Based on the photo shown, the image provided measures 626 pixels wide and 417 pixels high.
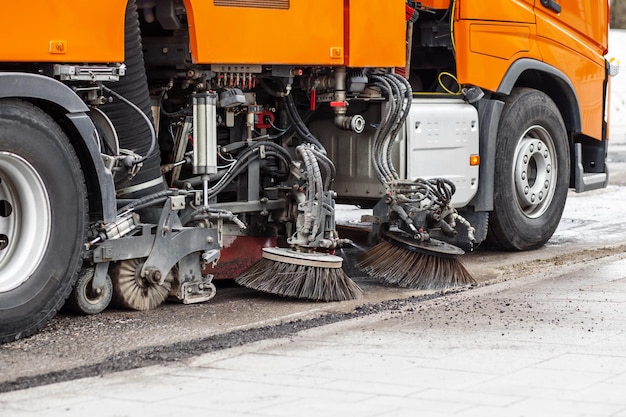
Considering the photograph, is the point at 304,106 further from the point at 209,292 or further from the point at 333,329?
the point at 333,329

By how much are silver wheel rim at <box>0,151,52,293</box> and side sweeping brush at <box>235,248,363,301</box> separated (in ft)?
4.93

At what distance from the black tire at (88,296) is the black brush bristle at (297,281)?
3.14 feet

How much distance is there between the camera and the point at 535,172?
418 inches

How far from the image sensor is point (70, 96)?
6852 millimetres

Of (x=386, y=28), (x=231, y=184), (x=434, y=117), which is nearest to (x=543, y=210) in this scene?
(x=434, y=117)

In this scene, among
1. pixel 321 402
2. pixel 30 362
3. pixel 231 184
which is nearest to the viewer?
pixel 321 402

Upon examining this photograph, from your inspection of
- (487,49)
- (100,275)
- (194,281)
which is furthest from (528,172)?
(100,275)

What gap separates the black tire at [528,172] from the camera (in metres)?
10.1

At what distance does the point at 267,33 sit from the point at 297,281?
148cm

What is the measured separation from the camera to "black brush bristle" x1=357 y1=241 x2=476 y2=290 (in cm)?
852

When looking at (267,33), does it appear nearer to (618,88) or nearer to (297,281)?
(297,281)

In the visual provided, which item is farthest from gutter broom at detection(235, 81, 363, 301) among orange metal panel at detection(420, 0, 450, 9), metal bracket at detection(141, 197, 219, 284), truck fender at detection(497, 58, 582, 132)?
truck fender at detection(497, 58, 582, 132)

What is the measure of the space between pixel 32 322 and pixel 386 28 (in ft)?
10.8

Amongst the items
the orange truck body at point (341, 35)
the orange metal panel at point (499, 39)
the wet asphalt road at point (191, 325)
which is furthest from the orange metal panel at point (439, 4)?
the wet asphalt road at point (191, 325)
